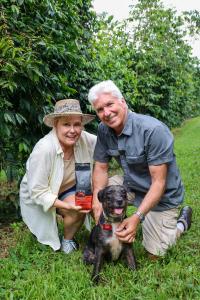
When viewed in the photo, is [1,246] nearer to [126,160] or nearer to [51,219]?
[51,219]

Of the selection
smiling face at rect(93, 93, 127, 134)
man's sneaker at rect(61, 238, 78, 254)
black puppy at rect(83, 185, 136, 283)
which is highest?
smiling face at rect(93, 93, 127, 134)

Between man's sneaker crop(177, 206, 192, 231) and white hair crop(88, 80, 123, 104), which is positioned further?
man's sneaker crop(177, 206, 192, 231)

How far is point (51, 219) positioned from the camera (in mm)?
4188

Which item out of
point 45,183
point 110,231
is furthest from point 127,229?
point 45,183

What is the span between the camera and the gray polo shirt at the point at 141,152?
361cm

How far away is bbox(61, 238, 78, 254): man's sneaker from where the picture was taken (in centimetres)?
416

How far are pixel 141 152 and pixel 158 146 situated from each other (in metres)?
0.19

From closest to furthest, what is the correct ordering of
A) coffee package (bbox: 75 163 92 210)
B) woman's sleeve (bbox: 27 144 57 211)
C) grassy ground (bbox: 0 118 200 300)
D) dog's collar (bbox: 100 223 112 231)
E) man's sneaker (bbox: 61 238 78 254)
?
grassy ground (bbox: 0 118 200 300), dog's collar (bbox: 100 223 112 231), coffee package (bbox: 75 163 92 210), woman's sleeve (bbox: 27 144 57 211), man's sneaker (bbox: 61 238 78 254)

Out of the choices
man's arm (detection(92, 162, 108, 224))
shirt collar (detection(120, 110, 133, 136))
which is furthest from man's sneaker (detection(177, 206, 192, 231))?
shirt collar (detection(120, 110, 133, 136))

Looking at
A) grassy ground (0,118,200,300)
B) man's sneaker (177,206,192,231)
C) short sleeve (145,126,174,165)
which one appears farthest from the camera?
man's sneaker (177,206,192,231)

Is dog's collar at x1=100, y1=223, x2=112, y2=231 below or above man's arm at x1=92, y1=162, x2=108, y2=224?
below

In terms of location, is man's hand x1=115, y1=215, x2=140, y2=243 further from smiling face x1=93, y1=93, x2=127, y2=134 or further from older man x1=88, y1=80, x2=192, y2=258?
smiling face x1=93, y1=93, x2=127, y2=134

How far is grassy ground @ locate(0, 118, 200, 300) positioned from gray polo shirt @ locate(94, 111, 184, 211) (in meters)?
0.58

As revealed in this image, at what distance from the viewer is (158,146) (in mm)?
3592
